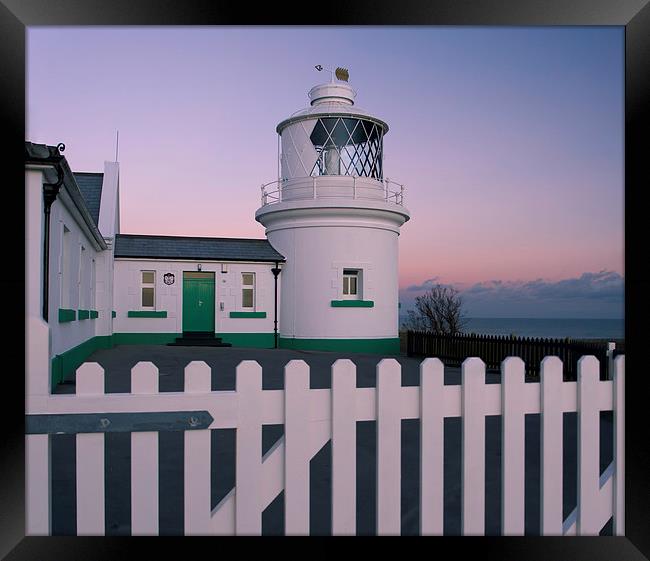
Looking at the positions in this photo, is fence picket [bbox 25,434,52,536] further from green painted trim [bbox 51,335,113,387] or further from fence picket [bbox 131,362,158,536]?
green painted trim [bbox 51,335,113,387]

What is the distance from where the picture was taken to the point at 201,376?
2178 millimetres

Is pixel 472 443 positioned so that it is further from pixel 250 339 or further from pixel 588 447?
pixel 250 339

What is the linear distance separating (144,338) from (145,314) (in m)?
0.81

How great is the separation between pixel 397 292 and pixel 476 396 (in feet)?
54.7

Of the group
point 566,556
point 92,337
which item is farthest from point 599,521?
point 92,337

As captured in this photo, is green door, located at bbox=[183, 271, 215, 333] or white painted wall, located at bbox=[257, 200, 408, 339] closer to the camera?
white painted wall, located at bbox=[257, 200, 408, 339]

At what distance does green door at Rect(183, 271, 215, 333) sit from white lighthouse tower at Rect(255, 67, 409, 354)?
2.48 m

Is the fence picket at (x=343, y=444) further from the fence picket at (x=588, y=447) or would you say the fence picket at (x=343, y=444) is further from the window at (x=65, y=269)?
the window at (x=65, y=269)

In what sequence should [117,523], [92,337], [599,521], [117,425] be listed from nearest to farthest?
[117,425] → [599,521] → [117,523] → [92,337]

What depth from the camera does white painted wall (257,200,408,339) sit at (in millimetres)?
17805

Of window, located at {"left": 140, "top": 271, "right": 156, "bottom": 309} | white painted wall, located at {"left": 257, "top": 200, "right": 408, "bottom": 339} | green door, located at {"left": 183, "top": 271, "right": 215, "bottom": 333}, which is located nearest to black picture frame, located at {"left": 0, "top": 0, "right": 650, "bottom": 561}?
white painted wall, located at {"left": 257, "top": 200, "right": 408, "bottom": 339}

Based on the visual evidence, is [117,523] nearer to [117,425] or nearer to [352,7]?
[117,425]

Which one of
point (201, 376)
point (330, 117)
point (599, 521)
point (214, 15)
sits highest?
point (330, 117)

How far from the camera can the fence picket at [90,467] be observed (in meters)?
2.11
